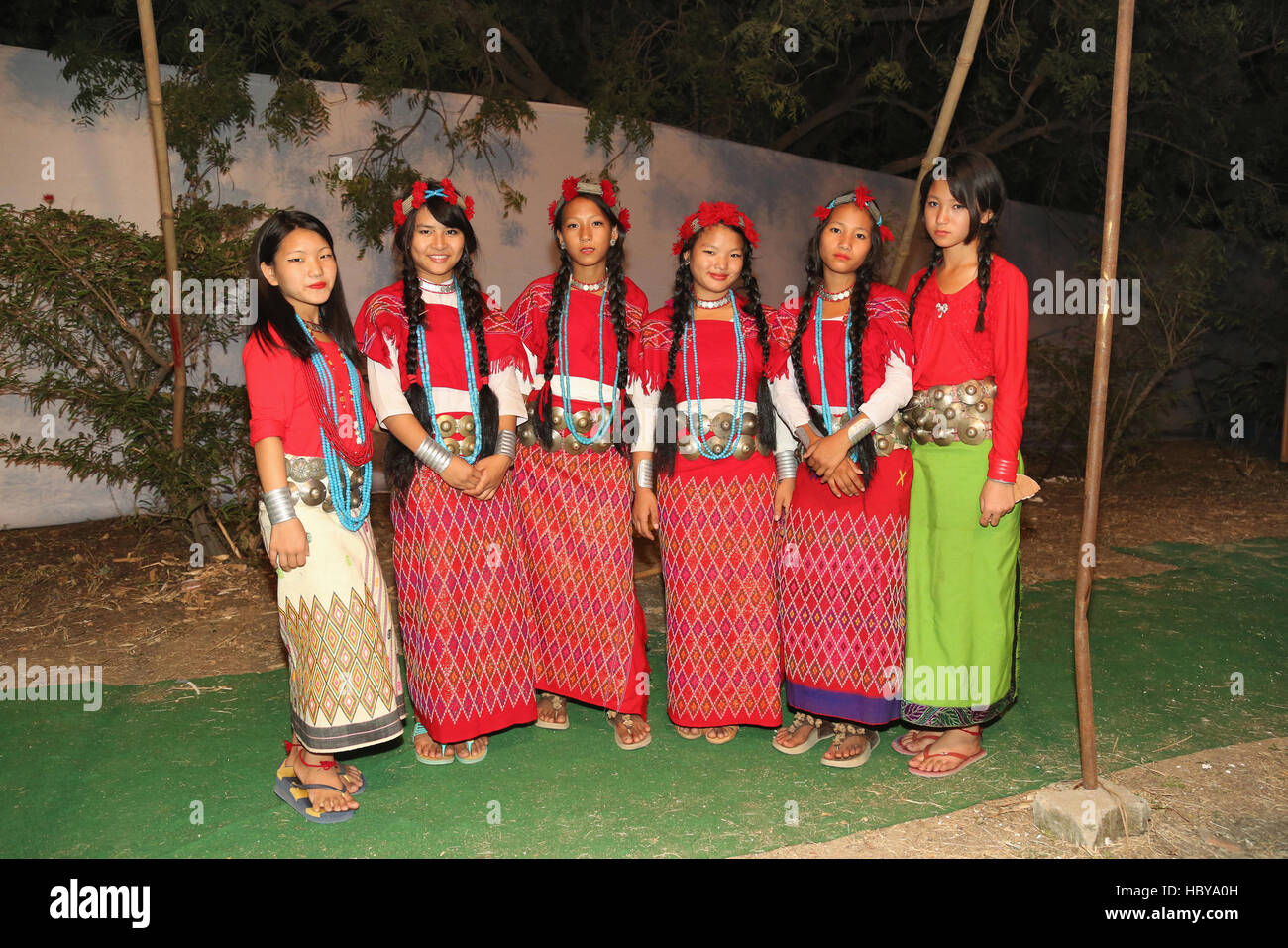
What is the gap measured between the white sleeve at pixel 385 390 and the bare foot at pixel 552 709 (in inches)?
45.9

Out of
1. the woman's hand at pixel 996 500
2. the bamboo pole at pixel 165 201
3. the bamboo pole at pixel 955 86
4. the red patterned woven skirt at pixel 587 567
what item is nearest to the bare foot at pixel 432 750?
the red patterned woven skirt at pixel 587 567

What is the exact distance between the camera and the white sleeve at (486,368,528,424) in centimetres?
327

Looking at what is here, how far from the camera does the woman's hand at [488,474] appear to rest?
10.5 ft

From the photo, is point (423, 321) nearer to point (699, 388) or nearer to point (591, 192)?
point (591, 192)

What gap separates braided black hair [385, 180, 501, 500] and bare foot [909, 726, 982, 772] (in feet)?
5.39

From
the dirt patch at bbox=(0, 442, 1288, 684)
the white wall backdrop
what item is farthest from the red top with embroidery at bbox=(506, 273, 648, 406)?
the white wall backdrop

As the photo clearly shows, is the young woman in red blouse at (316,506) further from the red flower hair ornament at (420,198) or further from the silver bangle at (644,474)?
the silver bangle at (644,474)

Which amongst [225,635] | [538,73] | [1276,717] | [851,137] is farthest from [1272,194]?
[225,635]

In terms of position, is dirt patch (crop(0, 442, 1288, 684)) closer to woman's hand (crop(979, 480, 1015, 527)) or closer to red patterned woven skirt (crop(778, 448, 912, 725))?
red patterned woven skirt (crop(778, 448, 912, 725))

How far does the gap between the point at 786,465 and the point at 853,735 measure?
89 centimetres

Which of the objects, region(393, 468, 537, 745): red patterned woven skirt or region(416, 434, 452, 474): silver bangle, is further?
region(393, 468, 537, 745): red patterned woven skirt

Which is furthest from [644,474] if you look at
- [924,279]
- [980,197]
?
[980,197]

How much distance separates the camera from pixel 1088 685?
2.81 m

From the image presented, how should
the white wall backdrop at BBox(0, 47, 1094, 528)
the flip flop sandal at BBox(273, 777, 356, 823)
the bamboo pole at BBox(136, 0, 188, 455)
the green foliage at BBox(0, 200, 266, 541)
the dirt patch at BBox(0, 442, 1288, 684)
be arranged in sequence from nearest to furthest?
the flip flop sandal at BBox(273, 777, 356, 823), the bamboo pole at BBox(136, 0, 188, 455), the dirt patch at BBox(0, 442, 1288, 684), the green foliage at BBox(0, 200, 266, 541), the white wall backdrop at BBox(0, 47, 1094, 528)
